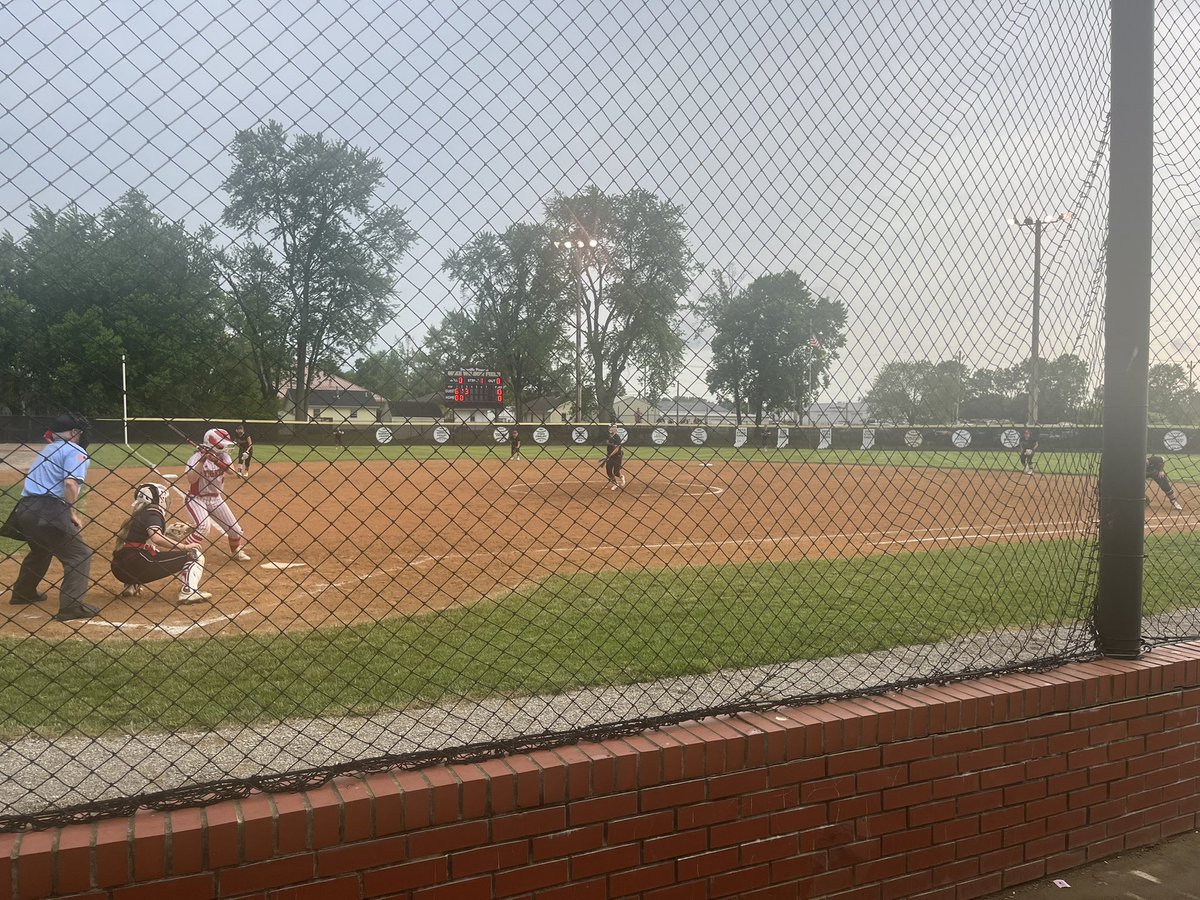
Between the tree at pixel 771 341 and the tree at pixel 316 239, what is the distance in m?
1.02

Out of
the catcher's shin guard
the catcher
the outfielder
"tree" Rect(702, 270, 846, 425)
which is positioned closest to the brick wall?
"tree" Rect(702, 270, 846, 425)

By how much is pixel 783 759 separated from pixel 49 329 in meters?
2.09

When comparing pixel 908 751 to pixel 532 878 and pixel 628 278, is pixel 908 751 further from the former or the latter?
pixel 628 278

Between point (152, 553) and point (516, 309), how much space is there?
19.6 feet

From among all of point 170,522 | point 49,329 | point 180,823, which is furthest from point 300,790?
point 170,522

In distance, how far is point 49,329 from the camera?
6.36 ft

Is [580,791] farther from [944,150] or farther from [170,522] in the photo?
[170,522]

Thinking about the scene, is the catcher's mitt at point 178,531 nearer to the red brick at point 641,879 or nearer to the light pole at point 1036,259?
the red brick at point 641,879

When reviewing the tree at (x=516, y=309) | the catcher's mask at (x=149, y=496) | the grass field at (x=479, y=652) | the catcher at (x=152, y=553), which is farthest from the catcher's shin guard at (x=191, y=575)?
the tree at (x=516, y=309)

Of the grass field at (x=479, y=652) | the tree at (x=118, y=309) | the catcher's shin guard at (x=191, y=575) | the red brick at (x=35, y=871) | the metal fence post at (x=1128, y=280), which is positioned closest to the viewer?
the red brick at (x=35, y=871)

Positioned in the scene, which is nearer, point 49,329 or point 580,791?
point 49,329

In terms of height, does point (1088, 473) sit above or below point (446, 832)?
above

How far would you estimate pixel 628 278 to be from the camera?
2.56 meters

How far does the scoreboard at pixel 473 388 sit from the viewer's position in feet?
7.65
